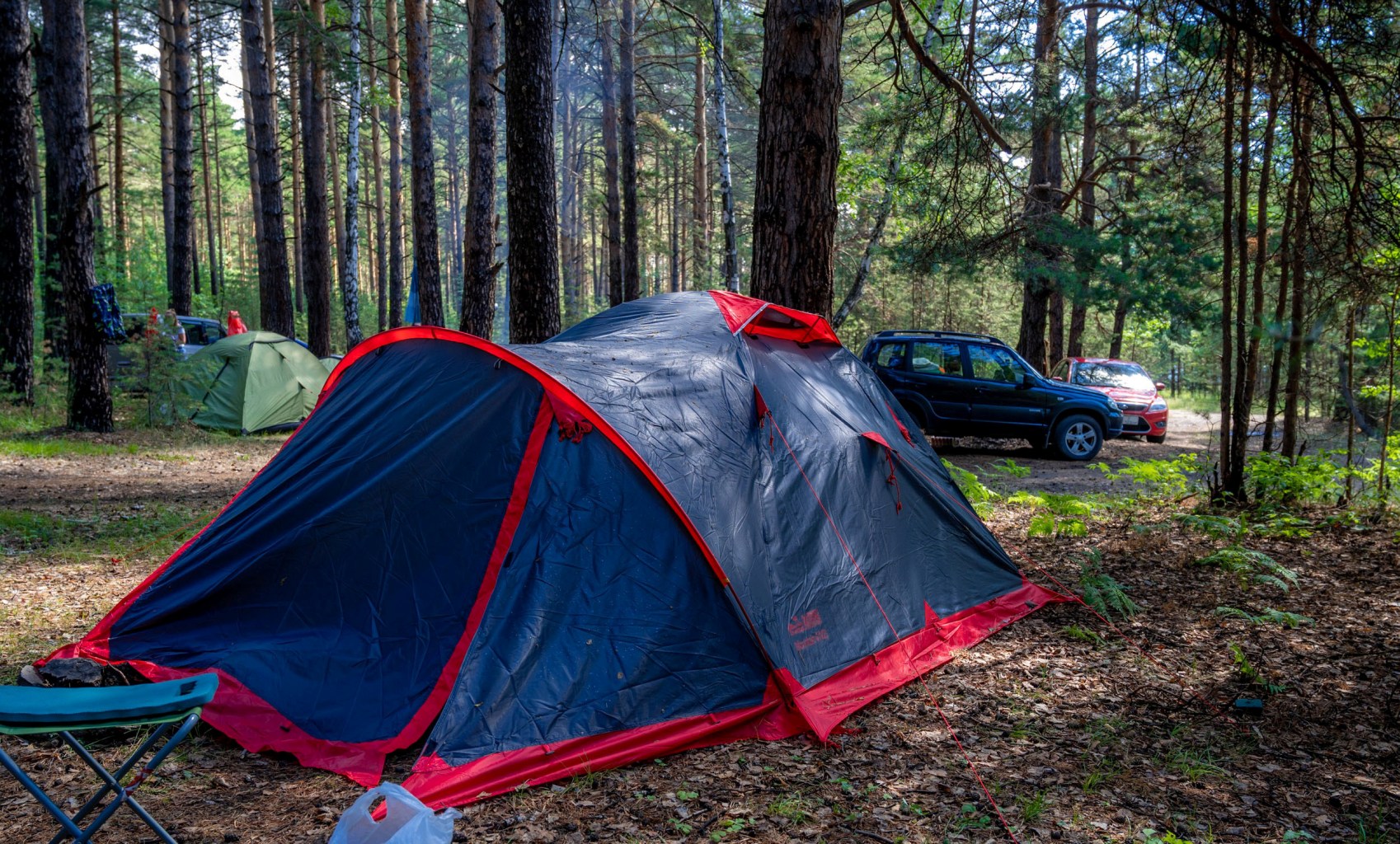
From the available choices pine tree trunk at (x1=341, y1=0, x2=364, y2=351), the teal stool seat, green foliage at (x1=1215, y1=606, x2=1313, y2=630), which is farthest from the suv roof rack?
the teal stool seat

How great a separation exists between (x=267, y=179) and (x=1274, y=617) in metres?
14.0

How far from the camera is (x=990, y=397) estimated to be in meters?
11.8

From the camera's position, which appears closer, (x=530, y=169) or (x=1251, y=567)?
(x=1251, y=567)

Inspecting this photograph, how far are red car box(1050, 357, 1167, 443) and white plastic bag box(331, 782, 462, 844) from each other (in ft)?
44.6

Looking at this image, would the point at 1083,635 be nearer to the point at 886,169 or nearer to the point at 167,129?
the point at 886,169

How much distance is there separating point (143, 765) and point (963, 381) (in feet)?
34.1


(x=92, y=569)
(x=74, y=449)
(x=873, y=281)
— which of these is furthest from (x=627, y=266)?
(x=92, y=569)

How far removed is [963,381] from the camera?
464 inches

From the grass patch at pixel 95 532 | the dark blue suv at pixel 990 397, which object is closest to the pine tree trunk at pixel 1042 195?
the dark blue suv at pixel 990 397

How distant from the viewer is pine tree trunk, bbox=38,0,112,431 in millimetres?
9188

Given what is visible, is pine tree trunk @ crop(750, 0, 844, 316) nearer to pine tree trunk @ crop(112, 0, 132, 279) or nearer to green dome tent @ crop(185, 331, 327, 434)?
green dome tent @ crop(185, 331, 327, 434)

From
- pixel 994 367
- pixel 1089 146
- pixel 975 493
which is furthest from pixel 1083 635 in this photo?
pixel 1089 146

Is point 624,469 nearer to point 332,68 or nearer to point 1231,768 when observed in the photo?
point 1231,768

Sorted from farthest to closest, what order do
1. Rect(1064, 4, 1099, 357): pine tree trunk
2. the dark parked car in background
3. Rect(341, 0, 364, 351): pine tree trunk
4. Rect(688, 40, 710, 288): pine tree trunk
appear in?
1. Rect(688, 40, 710, 288): pine tree trunk
2. Rect(341, 0, 364, 351): pine tree trunk
3. Rect(1064, 4, 1099, 357): pine tree trunk
4. the dark parked car in background
